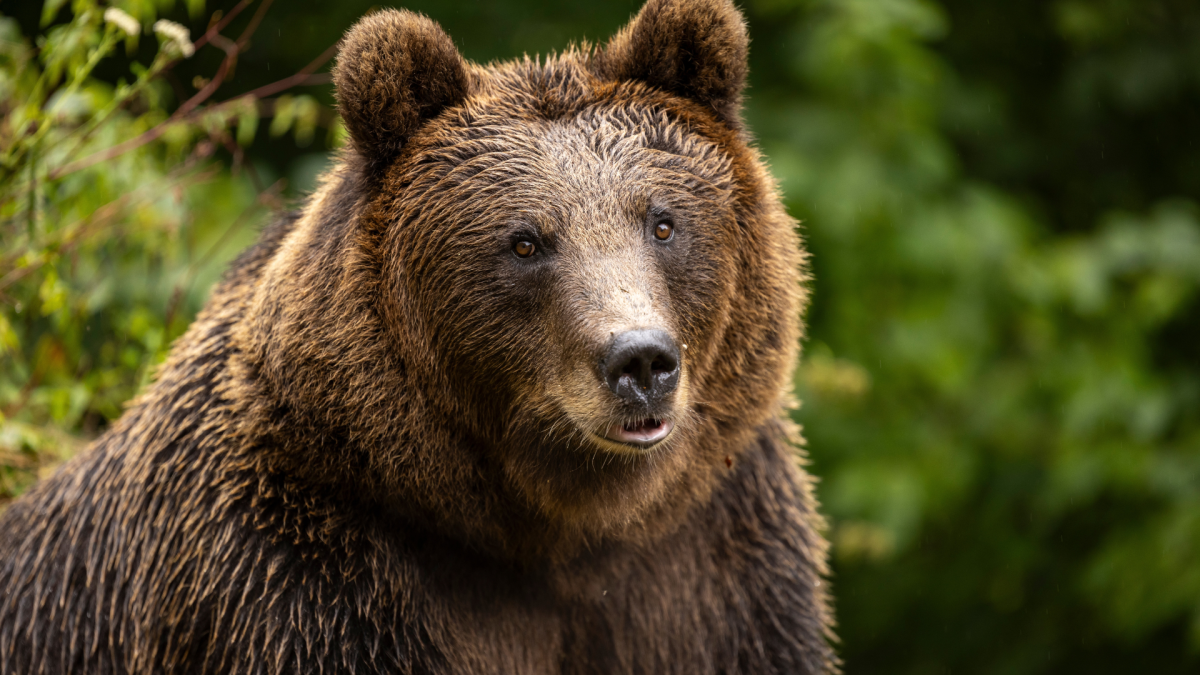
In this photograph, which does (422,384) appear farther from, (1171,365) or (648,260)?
(1171,365)

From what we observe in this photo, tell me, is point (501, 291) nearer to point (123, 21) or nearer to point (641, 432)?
point (641, 432)

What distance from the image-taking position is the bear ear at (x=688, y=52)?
13.0 ft

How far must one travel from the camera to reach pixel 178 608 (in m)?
3.88

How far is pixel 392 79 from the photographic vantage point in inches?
148

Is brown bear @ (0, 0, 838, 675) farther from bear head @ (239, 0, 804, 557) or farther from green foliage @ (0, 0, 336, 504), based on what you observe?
green foliage @ (0, 0, 336, 504)

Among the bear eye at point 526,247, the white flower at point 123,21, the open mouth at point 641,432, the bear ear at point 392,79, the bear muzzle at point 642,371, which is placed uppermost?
the bear ear at point 392,79

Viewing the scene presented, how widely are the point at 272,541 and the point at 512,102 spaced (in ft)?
5.17

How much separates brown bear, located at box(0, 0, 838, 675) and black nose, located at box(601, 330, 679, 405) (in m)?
0.03

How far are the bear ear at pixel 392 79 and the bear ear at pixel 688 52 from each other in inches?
22.5

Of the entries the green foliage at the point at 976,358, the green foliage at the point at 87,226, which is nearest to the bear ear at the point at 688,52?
the green foliage at the point at 87,226

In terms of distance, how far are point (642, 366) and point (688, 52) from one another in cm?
125

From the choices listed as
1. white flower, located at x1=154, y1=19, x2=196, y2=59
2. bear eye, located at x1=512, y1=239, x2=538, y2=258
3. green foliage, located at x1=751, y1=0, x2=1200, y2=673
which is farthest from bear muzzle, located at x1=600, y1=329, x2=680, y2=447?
green foliage, located at x1=751, y1=0, x2=1200, y2=673

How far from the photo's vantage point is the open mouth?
3551 millimetres

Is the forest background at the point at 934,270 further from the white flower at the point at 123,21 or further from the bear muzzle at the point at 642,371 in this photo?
the bear muzzle at the point at 642,371
